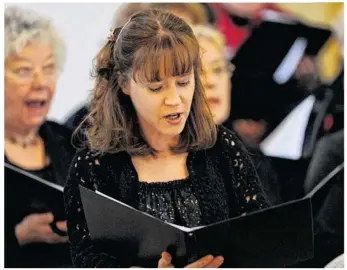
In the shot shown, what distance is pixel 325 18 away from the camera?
1729 mm

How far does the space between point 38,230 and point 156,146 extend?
0.43 metres

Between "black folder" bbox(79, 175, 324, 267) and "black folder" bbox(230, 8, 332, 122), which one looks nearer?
"black folder" bbox(79, 175, 324, 267)

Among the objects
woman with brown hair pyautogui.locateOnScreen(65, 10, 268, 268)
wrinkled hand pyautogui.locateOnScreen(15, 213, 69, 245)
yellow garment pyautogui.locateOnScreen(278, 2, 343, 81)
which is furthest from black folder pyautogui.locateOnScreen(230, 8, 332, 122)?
wrinkled hand pyautogui.locateOnScreen(15, 213, 69, 245)

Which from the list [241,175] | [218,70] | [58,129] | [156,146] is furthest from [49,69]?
[241,175]

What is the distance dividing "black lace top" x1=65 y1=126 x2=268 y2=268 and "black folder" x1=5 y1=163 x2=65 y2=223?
0.04 m

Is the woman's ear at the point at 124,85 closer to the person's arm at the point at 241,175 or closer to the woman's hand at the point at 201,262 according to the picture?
the person's arm at the point at 241,175

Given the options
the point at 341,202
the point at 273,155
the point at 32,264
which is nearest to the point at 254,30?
the point at 273,155

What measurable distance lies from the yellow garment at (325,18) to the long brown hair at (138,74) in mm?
332

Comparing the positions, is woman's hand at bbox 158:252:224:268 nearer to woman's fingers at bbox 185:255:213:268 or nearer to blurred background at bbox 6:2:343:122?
woman's fingers at bbox 185:255:213:268

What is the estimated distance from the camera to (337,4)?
5.67ft

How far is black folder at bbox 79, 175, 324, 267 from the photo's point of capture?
1558 millimetres

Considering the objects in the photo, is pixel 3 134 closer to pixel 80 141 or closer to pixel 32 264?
pixel 80 141

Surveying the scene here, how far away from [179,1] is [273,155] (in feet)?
1.74

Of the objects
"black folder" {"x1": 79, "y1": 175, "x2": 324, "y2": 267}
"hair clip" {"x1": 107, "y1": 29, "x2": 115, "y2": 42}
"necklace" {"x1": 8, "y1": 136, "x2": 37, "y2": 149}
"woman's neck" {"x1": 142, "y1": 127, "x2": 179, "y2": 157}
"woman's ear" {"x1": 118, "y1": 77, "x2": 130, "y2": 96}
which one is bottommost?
"black folder" {"x1": 79, "y1": 175, "x2": 324, "y2": 267}
